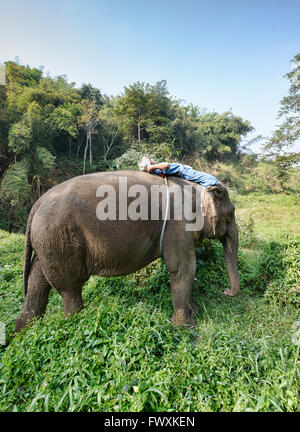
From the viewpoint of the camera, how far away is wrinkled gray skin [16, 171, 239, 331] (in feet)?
7.63

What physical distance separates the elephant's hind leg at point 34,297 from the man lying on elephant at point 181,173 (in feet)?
6.27

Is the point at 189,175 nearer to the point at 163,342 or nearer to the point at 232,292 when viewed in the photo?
the point at 232,292

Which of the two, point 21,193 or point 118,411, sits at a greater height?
point 21,193

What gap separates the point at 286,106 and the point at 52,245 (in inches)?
693

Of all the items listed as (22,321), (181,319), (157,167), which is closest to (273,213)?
(157,167)

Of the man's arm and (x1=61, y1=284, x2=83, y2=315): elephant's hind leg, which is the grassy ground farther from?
the man's arm

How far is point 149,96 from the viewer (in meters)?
17.7

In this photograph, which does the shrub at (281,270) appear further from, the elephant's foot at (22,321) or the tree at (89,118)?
the tree at (89,118)

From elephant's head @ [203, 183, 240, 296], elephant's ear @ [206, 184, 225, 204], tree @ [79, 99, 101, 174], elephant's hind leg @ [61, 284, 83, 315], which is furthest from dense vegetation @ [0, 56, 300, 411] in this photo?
tree @ [79, 99, 101, 174]

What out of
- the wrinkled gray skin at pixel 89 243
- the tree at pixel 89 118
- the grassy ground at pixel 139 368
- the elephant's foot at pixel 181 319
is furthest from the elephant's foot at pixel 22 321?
the tree at pixel 89 118

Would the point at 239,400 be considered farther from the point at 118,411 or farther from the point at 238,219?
the point at 238,219

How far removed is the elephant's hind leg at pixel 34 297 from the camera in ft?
8.67

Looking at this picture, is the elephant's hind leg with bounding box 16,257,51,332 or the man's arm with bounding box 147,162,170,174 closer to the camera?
the elephant's hind leg with bounding box 16,257,51,332
